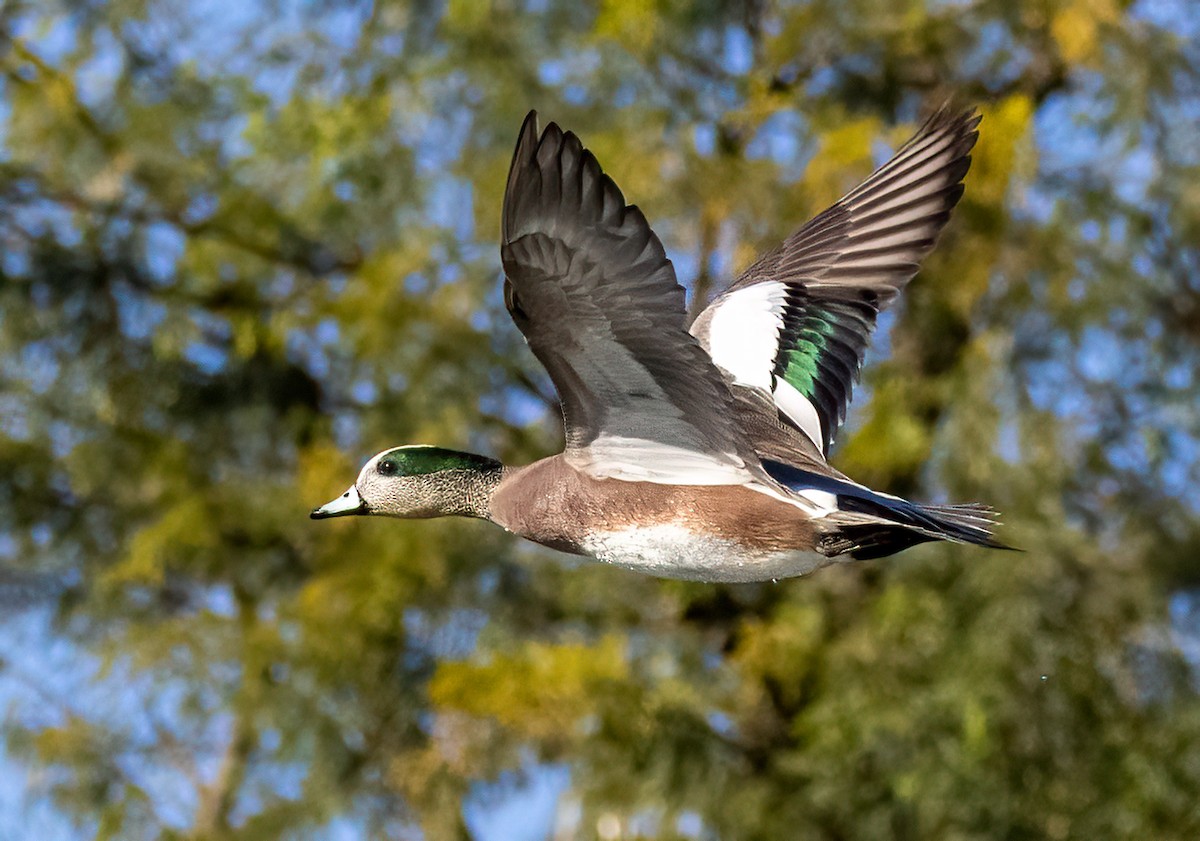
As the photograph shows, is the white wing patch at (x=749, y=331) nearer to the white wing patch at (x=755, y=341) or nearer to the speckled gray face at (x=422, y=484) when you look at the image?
the white wing patch at (x=755, y=341)

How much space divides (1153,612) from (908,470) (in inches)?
54.9

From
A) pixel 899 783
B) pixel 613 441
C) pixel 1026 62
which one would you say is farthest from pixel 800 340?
pixel 1026 62

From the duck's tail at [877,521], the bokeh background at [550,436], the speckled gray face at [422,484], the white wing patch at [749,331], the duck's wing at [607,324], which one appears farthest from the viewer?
the bokeh background at [550,436]

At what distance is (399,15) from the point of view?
10062 mm

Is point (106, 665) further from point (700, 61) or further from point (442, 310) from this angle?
point (700, 61)

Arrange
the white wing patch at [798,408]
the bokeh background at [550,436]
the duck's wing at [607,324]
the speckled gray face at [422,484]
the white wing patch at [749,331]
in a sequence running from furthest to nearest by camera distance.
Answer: the bokeh background at [550,436] → the white wing patch at [749,331] → the white wing patch at [798,408] → the speckled gray face at [422,484] → the duck's wing at [607,324]

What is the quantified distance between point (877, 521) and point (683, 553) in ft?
1.42

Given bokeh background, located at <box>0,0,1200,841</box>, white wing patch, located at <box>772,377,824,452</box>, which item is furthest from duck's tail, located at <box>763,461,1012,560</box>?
bokeh background, located at <box>0,0,1200,841</box>

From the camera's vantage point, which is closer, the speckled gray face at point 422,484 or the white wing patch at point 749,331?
the speckled gray face at point 422,484

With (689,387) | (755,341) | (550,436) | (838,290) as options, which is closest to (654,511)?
(689,387)

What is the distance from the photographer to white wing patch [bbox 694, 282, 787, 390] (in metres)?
4.23

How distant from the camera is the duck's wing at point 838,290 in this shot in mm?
4145

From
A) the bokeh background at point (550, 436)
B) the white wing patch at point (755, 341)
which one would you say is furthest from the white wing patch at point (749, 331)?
the bokeh background at point (550, 436)

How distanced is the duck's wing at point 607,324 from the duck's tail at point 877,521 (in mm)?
169
